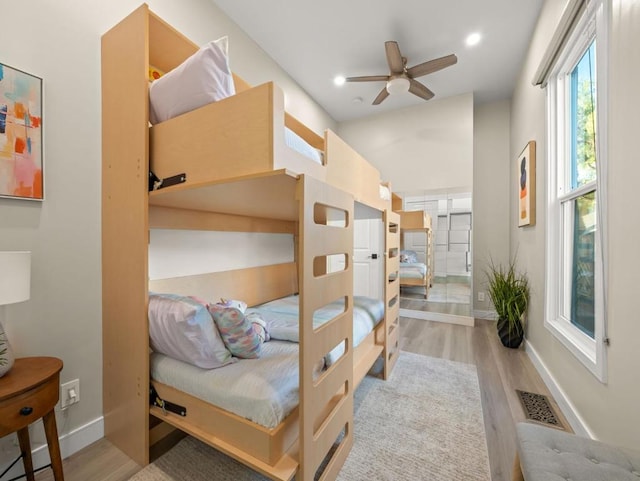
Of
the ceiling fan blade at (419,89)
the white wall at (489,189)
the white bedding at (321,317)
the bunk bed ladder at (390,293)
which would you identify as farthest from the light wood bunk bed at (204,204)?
the white wall at (489,189)

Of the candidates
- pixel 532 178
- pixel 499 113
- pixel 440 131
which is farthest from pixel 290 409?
pixel 499 113

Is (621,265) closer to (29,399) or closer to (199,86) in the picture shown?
(199,86)

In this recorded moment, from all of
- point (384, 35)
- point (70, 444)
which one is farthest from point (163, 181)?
point (384, 35)

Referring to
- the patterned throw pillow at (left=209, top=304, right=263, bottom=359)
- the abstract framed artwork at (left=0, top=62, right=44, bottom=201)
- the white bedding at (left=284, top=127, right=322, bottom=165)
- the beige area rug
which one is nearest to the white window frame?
the beige area rug

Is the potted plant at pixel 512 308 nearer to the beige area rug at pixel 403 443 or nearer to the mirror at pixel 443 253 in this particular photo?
the mirror at pixel 443 253

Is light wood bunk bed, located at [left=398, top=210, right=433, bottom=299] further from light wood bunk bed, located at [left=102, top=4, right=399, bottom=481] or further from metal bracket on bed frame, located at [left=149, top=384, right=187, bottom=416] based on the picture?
metal bracket on bed frame, located at [left=149, top=384, right=187, bottom=416]

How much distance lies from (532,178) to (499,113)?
1.90 meters

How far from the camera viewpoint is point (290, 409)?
1.04m

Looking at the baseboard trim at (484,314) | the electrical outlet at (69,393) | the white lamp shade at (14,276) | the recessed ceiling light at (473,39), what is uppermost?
the recessed ceiling light at (473,39)

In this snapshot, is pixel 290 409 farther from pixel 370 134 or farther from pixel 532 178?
pixel 370 134

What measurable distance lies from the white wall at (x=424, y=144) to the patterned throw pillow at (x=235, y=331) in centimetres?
344

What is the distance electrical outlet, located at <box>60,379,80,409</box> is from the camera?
133 centimetres

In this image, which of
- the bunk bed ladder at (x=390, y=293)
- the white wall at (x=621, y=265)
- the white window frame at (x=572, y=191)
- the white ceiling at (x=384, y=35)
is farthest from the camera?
the white ceiling at (x=384, y=35)

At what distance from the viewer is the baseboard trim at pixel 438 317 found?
3516 millimetres
